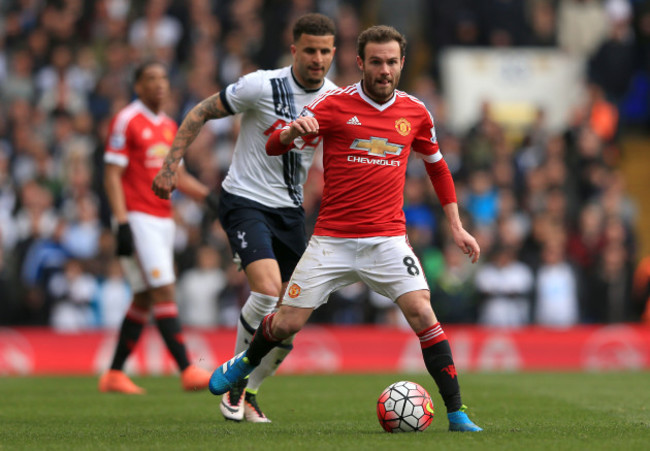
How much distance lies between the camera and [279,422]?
7836 mm

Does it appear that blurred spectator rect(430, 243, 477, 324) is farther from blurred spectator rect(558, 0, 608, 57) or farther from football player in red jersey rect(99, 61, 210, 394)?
blurred spectator rect(558, 0, 608, 57)

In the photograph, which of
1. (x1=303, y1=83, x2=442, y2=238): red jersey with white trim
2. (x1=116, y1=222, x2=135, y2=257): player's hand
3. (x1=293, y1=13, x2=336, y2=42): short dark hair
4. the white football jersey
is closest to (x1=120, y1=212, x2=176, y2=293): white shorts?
(x1=116, y1=222, x2=135, y2=257): player's hand

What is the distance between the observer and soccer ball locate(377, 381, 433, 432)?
6887mm

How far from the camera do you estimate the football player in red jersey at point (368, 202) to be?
6.88m

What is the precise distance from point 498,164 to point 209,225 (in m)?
4.57

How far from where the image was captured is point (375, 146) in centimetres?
700

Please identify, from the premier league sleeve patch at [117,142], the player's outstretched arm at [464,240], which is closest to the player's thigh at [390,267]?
Answer: the player's outstretched arm at [464,240]

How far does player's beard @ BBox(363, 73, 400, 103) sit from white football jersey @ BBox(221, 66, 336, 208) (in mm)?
995

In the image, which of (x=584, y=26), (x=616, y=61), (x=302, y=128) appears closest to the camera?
(x=302, y=128)

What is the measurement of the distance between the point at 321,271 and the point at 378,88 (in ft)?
3.92

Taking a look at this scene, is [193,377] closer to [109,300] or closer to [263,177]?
[263,177]

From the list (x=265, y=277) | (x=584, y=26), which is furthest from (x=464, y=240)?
(x=584, y=26)

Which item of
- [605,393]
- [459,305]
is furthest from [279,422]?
[459,305]

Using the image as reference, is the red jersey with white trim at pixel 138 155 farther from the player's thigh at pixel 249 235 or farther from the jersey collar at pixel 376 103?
the jersey collar at pixel 376 103
